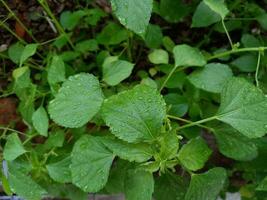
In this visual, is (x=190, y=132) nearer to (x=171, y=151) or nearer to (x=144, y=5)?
(x=171, y=151)

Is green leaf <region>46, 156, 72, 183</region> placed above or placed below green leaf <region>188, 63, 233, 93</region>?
above

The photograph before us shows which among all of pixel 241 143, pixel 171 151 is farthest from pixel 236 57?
pixel 171 151

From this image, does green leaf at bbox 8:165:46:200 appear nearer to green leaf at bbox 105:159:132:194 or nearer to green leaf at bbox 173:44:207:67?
green leaf at bbox 105:159:132:194

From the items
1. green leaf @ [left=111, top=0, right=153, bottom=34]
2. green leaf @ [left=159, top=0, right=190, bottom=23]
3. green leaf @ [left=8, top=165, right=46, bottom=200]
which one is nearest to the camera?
green leaf @ [left=111, top=0, right=153, bottom=34]

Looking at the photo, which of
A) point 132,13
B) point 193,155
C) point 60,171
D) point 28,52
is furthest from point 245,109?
point 28,52

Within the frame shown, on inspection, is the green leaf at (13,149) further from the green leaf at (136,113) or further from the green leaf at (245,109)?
the green leaf at (245,109)

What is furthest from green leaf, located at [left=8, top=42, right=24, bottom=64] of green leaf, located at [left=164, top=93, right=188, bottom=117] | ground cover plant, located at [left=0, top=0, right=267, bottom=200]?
green leaf, located at [left=164, top=93, right=188, bottom=117]

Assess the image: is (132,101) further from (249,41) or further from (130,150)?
(249,41)
